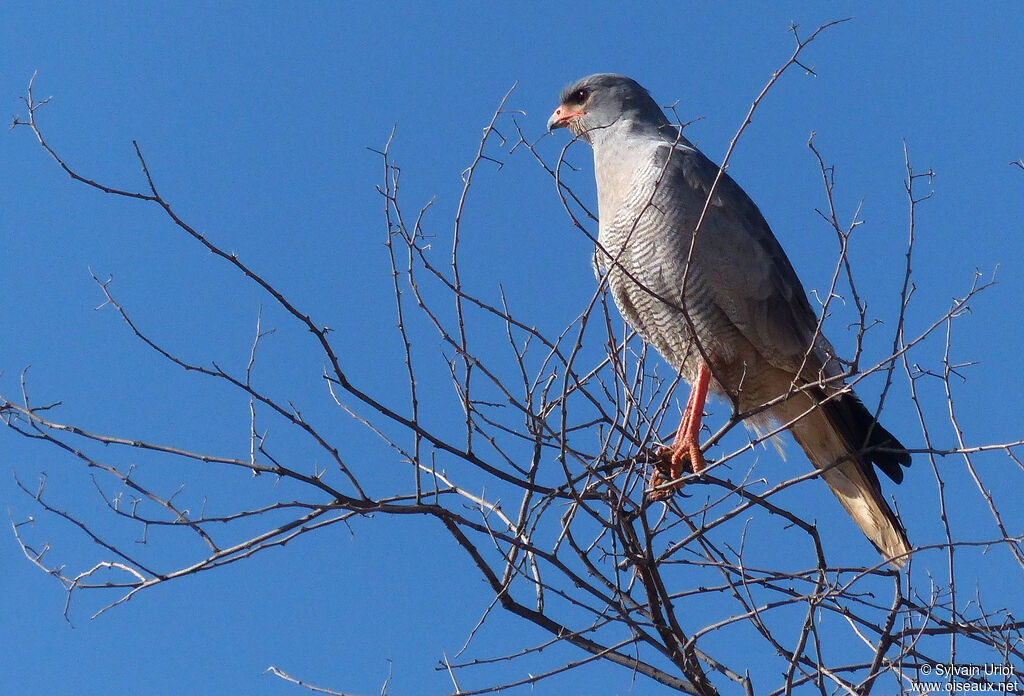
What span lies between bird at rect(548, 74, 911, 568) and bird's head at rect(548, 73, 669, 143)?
1.14 ft

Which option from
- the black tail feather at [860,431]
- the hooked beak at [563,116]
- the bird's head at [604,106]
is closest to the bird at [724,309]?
the black tail feather at [860,431]

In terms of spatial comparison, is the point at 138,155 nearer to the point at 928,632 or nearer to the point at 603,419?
the point at 603,419

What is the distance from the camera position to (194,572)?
100.0 inches

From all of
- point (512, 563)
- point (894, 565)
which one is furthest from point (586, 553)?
point (894, 565)

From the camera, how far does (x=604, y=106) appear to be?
16.6 ft

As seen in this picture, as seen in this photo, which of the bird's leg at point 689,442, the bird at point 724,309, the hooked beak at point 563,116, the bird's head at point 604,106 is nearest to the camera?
the bird's leg at point 689,442

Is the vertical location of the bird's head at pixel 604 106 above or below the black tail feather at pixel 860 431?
above

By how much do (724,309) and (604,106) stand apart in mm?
1390

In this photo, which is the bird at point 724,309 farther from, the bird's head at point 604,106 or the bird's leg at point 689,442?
the bird's head at point 604,106

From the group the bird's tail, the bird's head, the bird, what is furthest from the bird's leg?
the bird's head

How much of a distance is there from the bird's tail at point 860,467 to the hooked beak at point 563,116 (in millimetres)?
1997

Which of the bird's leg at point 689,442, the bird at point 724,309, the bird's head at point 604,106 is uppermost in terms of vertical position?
the bird's head at point 604,106

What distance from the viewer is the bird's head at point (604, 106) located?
16.2ft

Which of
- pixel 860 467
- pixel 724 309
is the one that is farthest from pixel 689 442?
pixel 860 467
